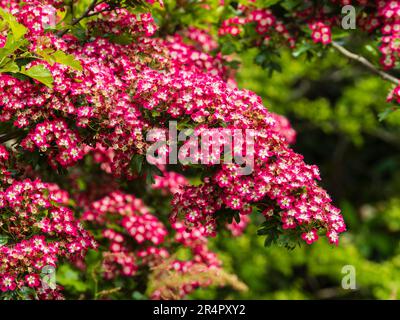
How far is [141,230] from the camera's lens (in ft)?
11.2

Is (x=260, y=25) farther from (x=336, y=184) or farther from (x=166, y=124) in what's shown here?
(x=336, y=184)

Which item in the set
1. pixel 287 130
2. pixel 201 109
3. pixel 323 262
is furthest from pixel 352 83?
pixel 201 109

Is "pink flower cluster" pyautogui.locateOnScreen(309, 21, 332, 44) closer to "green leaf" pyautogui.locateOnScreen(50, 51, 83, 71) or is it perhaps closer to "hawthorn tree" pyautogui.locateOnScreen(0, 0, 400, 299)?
"hawthorn tree" pyautogui.locateOnScreen(0, 0, 400, 299)

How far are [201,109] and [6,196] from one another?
82 centimetres

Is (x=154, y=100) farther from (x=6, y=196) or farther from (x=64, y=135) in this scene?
(x=6, y=196)

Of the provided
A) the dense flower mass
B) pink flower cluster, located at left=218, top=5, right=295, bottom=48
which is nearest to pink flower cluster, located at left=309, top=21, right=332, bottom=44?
pink flower cluster, located at left=218, top=5, right=295, bottom=48

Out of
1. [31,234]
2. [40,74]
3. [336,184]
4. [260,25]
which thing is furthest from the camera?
[336,184]

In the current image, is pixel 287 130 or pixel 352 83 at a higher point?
pixel 352 83

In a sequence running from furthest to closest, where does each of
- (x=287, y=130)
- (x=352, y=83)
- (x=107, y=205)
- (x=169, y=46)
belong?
(x=352, y=83)
(x=287, y=130)
(x=107, y=205)
(x=169, y=46)

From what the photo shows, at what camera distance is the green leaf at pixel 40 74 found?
2395mm

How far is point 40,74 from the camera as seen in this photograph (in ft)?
7.89

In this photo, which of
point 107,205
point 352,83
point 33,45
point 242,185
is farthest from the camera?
point 352,83

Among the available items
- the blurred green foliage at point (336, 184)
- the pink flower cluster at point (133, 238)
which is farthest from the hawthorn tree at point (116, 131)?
the blurred green foliage at point (336, 184)

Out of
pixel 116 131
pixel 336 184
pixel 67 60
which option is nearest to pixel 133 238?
pixel 116 131
